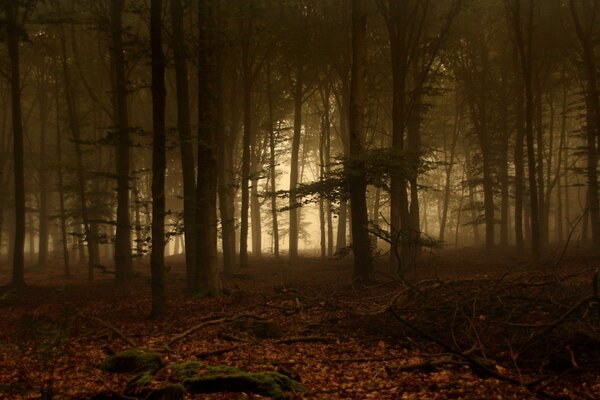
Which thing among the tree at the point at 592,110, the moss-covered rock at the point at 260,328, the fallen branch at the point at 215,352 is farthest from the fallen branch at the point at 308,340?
the tree at the point at 592,110

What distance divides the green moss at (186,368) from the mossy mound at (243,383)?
1.19ft

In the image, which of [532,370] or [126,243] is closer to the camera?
[532,370]

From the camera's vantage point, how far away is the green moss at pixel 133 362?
276 inches

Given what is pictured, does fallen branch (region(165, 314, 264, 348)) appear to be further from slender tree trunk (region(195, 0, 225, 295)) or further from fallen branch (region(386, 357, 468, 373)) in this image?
fallen branch (region(386, 357, 468, 373))

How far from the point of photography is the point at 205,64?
1249 centimetres

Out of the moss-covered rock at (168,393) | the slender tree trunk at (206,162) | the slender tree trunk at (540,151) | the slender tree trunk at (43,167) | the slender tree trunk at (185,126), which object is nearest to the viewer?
the moss-covered rock at (168,393)

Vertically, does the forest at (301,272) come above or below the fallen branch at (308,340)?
above

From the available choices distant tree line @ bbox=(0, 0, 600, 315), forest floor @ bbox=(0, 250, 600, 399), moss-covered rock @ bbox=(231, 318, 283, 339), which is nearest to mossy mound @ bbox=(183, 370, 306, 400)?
forest floor @ bbox=(0, 250, 600, 399)

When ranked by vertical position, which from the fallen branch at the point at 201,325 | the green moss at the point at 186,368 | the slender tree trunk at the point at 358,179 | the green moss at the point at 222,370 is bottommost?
the green moss at the point at 186,368

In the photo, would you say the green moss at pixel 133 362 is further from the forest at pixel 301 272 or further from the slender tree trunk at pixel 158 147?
the slender tree trunk at pixel 158 147

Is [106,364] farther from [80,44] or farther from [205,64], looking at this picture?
[80,44]

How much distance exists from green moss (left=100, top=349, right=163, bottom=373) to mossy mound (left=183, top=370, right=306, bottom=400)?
103 cm

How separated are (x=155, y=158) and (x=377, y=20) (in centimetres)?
1558

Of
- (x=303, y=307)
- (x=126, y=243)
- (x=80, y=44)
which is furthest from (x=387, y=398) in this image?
(x=80, y=44)
